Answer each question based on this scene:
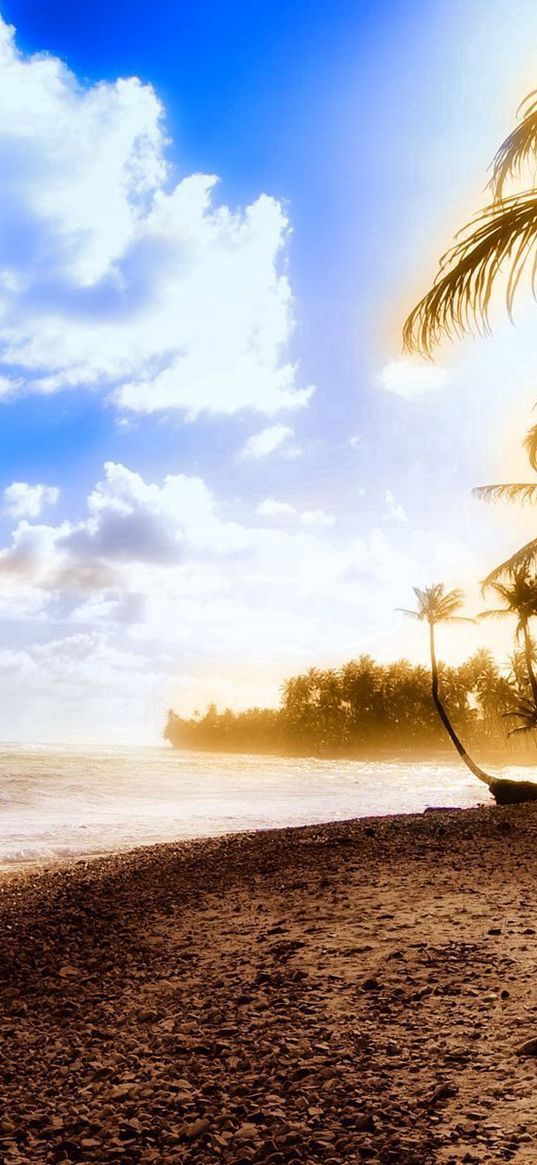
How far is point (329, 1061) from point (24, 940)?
4394 mm

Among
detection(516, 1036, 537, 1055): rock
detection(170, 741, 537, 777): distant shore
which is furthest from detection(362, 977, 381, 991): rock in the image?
detection(170, 741, 537, 777): distant shore

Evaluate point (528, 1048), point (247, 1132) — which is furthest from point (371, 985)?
point (247, 1132)

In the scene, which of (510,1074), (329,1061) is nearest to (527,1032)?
(510,1074)

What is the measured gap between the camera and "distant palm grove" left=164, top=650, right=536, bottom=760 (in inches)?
3671

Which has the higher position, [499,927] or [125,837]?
[499,927]

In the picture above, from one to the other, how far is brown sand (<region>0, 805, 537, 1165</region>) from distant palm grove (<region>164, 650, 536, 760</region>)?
7797 centimetres

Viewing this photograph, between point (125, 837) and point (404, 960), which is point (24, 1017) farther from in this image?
point (125, 837)

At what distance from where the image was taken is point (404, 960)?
511cm

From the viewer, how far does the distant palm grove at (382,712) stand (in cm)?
9325

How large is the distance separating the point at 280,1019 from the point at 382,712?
109189 mm

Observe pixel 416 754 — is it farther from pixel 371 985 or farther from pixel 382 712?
pixel 371 985

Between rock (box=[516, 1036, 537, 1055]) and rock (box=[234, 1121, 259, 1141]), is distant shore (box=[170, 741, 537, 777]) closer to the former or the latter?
rock (box=[516, 1036, 537, 1055])

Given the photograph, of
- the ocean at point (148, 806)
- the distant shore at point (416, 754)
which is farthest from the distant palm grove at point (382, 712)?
the ocean at point (148, 806)

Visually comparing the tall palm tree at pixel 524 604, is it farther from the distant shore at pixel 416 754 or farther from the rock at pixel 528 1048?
the distant shore at pixel 416 754
